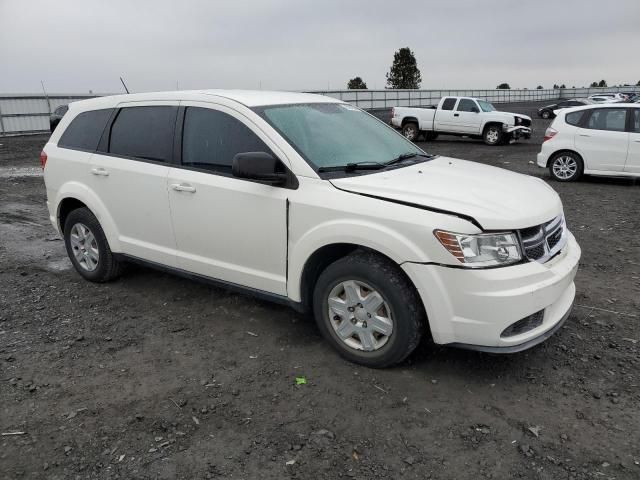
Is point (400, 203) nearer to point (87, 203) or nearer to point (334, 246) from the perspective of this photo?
point (334, 246)

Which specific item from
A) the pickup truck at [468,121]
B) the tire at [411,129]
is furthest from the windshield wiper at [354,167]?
the tire at [411,129]

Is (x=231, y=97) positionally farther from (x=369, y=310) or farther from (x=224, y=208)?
(x=369, y=310)

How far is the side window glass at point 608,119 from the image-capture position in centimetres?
1021

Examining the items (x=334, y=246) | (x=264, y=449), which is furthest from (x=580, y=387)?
(x=264, y=449)

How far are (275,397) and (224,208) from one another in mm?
1414

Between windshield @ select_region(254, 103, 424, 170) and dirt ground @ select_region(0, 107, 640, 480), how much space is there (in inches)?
53.9

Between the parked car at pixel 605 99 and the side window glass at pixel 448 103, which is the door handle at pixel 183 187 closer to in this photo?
the side window glass at pixel 448 103

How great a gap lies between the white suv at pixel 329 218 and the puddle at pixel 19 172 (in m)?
8.82

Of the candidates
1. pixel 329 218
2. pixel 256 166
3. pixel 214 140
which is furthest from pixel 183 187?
pixel 329 218

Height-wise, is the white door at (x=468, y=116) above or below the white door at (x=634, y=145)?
above

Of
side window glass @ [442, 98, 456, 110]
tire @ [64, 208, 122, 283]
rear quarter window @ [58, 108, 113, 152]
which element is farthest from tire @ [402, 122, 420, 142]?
tire @ [64, 208, 122, 283]

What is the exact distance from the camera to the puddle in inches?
→ 490

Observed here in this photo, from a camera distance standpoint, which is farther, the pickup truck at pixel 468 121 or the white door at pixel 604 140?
the pickup truck at pixel 468 121

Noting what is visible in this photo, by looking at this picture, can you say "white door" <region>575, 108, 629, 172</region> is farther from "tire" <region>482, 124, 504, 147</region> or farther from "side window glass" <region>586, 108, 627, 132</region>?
"tire" <region>482, 124, 504, 147</region>
